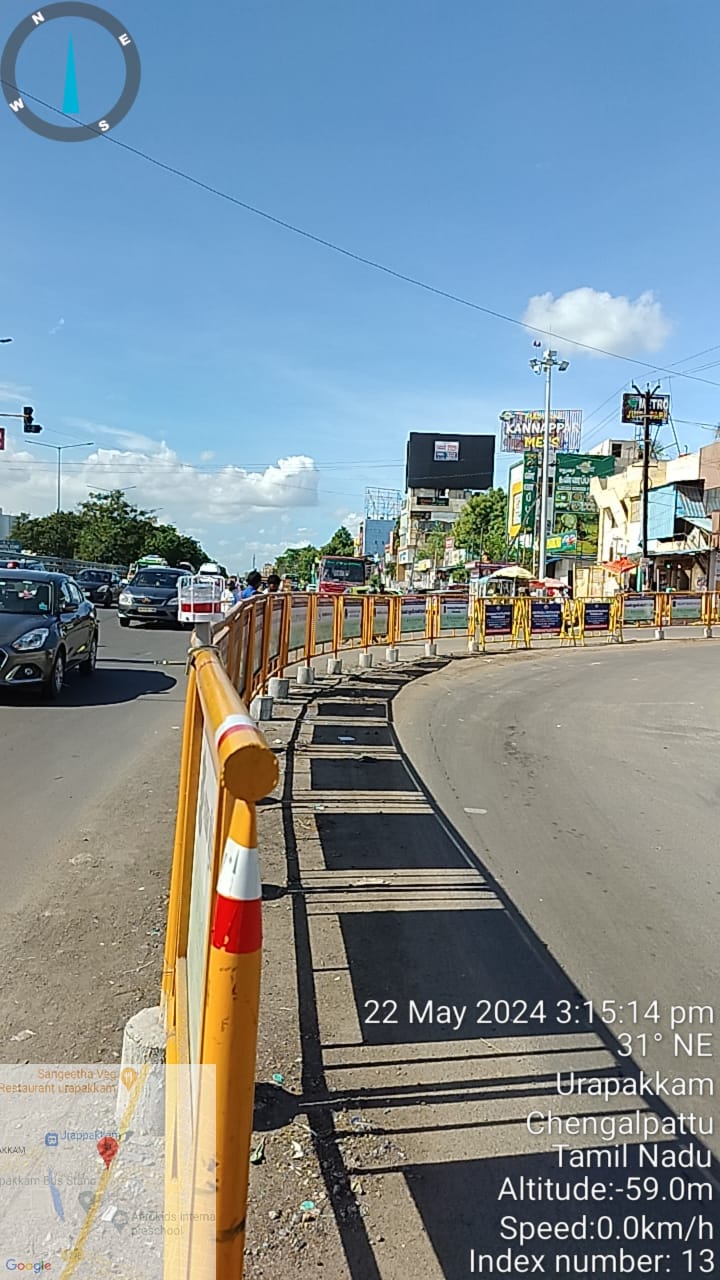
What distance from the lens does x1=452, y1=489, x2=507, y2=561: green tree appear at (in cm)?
9338

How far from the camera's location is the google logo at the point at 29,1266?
2.53 metres

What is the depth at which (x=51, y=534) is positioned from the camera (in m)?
101

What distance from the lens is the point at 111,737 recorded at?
1025 cm

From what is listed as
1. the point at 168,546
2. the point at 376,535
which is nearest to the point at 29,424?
the point at 168,546

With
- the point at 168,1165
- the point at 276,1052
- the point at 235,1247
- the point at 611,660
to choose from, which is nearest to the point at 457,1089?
the point at 276,1052

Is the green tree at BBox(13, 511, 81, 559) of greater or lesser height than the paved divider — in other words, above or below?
above

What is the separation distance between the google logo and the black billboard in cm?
11263

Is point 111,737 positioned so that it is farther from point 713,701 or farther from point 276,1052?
point 713,701

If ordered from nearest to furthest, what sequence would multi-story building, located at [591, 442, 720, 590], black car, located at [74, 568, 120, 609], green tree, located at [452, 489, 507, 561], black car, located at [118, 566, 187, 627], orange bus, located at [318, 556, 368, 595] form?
black car, located at [118, 566, 187, 627] < black car, located at [74, 568, 120, 609] < multi-story building, located at [591, 442, 720, 590] < orange bus, located at [318, 556, 368, 595] < green tree, located at [452, 489, 507, 561]

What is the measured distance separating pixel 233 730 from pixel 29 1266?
5.77ft

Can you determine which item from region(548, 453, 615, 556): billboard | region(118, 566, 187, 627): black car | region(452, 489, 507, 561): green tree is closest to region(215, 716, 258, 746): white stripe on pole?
region(118, 566, 187, 627): black car

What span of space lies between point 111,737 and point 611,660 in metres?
15.1

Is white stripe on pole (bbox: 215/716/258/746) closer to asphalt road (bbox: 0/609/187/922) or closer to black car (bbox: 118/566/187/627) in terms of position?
asphalt road (bbox: 0/609/187/922)

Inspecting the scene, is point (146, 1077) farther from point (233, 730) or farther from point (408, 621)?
point (408, 621)
